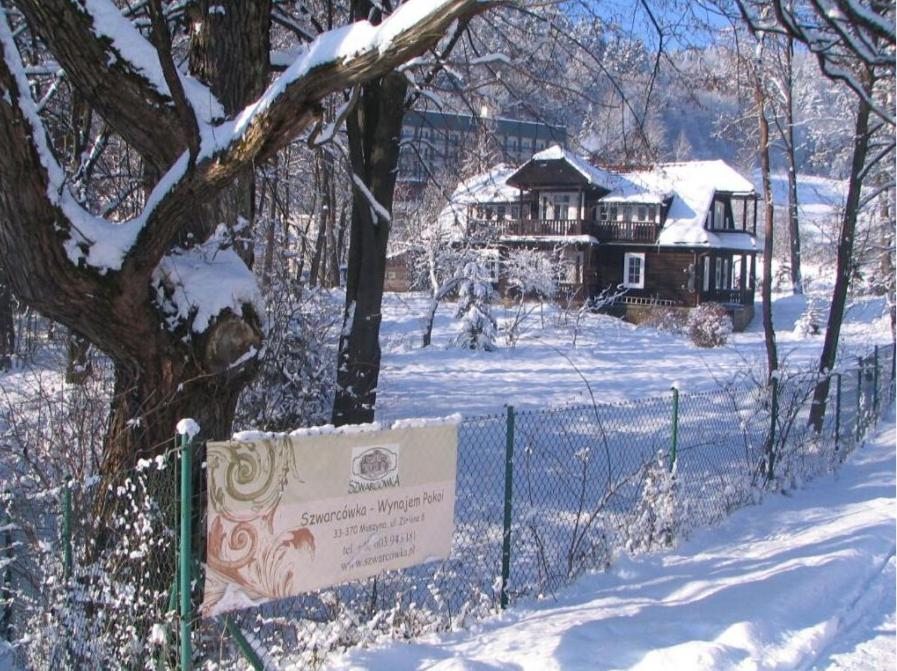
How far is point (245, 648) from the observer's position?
4117 mm

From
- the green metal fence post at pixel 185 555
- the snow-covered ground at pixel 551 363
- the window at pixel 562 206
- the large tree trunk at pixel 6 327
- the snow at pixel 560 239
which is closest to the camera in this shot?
the green metal fence post at pixel 185 555

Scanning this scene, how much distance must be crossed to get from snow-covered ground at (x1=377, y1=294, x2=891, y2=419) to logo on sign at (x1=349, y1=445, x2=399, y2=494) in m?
5.35

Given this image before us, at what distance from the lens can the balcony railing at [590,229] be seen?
3919 cm

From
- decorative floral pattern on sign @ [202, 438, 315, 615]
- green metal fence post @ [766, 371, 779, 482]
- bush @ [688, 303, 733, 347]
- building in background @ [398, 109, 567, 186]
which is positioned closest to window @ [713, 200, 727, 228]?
bush @ [688, 303, 733, 347]

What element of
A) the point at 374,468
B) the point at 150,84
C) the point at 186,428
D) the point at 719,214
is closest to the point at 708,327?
the point at 719,214

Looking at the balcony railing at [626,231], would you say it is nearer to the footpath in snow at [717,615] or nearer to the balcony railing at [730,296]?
the balcony railing at [730,296]

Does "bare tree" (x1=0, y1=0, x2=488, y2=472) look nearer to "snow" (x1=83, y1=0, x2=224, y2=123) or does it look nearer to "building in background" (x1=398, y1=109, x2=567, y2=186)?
"snow" (x1=83, y1=0, x2=224, y2=123)

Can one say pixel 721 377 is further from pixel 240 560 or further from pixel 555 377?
pixel 240 560

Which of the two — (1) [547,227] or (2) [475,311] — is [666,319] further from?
(2) [475,311]

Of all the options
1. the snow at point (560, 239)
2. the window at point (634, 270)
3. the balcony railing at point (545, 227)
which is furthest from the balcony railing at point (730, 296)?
the balcony railing at point (545, 227)

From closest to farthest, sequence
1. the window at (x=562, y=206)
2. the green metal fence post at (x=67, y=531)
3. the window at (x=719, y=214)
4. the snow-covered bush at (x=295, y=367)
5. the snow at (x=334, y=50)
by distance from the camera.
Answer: the snow at (x=334, y=50)
the green metal fence post at (x=67, y=531)
the snow-covered bush at (x=295, y=367)
the window at (x=719, y=214)
the window at (x=562, y=206)

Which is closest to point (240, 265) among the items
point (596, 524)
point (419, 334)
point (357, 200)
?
point (596, 524)

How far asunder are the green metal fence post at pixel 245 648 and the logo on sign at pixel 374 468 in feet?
3.02

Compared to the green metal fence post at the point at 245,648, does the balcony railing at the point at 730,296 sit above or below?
above
